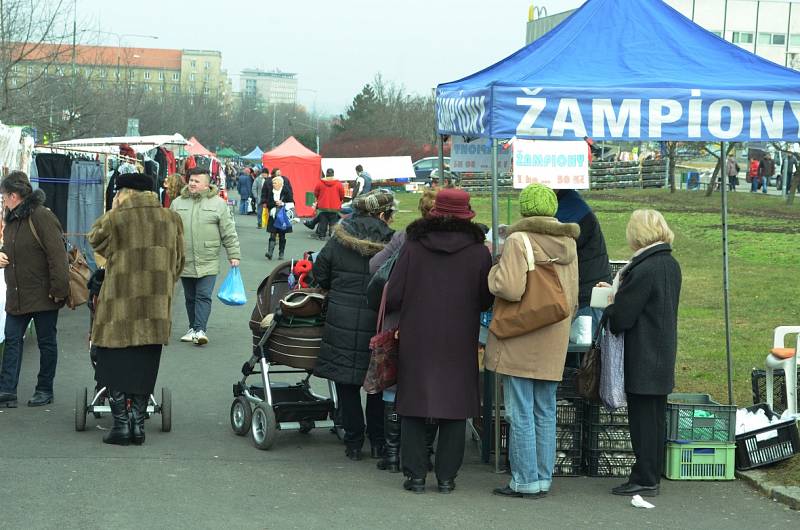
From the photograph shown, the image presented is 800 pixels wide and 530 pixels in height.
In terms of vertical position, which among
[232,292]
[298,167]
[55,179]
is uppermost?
[298,167]


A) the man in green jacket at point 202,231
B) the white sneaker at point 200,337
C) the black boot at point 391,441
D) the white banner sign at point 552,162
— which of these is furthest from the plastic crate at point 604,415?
the white sneaker at point 200,337

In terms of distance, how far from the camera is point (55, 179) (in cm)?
1497

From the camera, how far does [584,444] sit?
7156mm

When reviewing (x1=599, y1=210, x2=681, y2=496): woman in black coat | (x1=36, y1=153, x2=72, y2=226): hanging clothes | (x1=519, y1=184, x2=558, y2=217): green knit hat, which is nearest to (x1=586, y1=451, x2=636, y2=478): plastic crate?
(x1=599, y1=210, x2=681, y2=496): woman in black coat

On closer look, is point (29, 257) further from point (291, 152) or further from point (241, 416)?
point (291, 152)

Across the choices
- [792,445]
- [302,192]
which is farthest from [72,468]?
[302,192]

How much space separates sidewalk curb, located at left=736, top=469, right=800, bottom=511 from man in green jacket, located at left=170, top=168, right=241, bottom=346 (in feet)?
19.6

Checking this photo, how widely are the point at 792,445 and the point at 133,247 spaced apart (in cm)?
464

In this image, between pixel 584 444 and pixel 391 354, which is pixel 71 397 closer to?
pixel 391 354

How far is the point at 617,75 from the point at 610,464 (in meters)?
2.60

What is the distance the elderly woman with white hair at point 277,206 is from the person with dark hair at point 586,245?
13.6 meters

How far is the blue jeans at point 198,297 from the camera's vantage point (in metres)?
11.7

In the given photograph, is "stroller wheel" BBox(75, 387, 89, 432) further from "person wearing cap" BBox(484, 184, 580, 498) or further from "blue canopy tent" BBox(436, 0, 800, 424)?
"blue canopy tent" BBox(436, 0, 800, 424)

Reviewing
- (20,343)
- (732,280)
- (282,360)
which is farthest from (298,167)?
(282,360)
